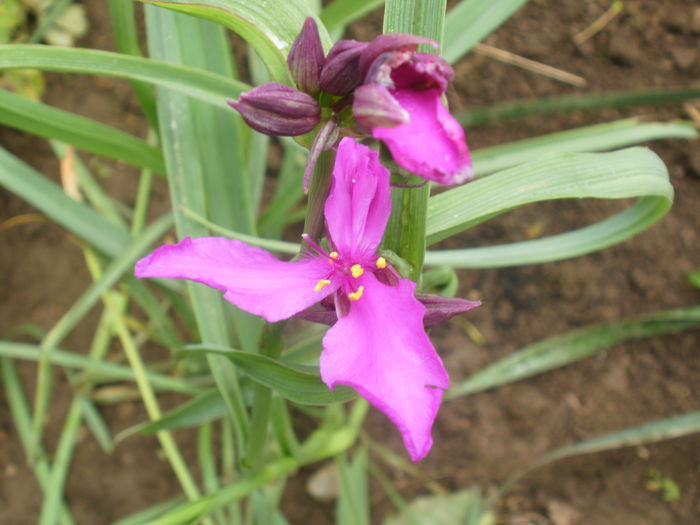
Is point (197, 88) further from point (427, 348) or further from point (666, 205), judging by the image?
point (666, 205)

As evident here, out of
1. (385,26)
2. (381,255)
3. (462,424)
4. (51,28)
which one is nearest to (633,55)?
(462,424)

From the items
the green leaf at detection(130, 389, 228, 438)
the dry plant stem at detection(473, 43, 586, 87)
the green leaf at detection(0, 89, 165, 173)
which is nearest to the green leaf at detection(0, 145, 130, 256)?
the green leaf at detection(0, 89, 165, 173)

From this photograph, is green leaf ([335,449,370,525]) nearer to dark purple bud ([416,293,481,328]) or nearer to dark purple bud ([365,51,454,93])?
dark purple bud ([416,293,481,328])

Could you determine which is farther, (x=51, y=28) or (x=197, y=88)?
(x=51, y=28)

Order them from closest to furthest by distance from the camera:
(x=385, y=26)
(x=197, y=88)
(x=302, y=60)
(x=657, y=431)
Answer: (x=302, y=60), (x=385, y=26), (x=197, y=88), (x=657, y=431)

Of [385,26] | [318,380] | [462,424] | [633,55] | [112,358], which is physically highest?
[385,26]
